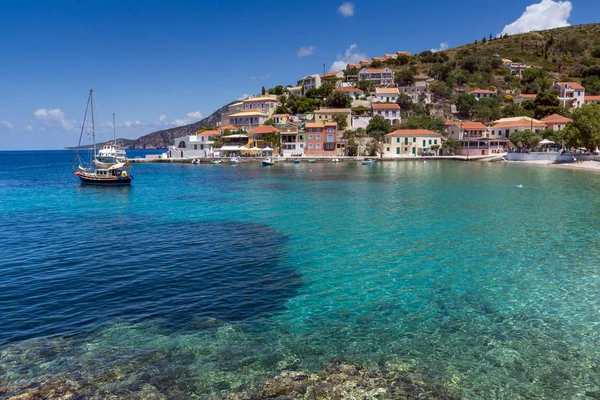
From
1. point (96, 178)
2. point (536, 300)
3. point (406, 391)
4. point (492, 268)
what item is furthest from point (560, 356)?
point (96, 178)

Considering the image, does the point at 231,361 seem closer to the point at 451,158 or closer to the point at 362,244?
the point at 362,244

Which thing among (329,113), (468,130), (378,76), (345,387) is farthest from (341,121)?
(345,387)

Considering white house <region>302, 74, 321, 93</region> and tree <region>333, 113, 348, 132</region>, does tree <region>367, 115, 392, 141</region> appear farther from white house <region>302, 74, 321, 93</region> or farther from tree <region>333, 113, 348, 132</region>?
white house <region>302, 74, 321, 93</region>

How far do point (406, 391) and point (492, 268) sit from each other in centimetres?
972

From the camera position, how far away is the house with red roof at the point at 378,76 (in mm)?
133125

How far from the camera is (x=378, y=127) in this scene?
324ft

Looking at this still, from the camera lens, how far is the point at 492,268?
16078mm

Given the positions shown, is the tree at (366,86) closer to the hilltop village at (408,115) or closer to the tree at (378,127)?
the hilltop village at (408,115)

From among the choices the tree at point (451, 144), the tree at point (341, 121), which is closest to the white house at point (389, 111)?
the tree at point (341, 121)

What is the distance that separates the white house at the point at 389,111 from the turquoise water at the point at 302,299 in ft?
272

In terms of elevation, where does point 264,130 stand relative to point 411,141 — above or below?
above

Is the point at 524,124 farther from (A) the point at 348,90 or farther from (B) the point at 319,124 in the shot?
(A) the point at 348,90

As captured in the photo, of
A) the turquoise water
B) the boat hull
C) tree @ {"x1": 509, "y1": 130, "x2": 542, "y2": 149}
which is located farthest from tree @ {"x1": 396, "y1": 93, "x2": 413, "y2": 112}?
the turquoise water

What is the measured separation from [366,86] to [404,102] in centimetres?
1492
